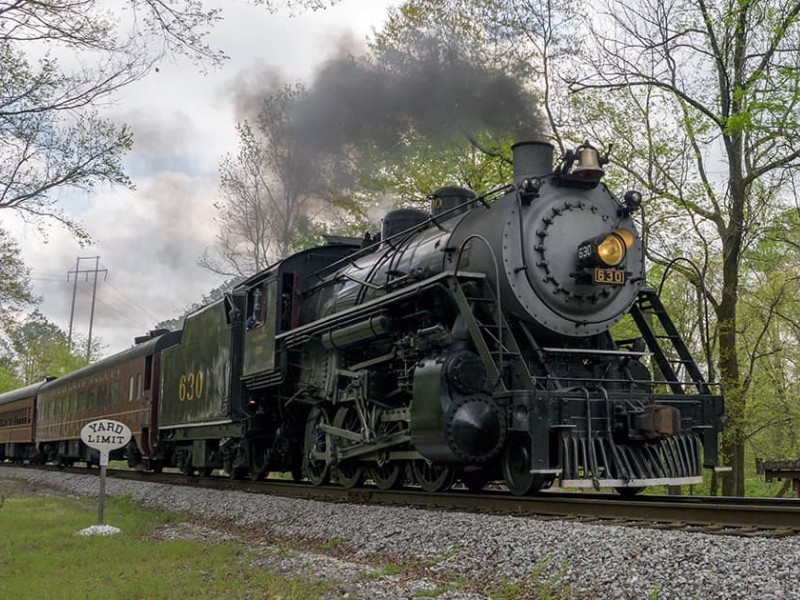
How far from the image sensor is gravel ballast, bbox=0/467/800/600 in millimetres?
4305

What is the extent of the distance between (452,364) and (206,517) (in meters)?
4.20

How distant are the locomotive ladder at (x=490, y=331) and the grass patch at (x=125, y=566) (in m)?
2.72

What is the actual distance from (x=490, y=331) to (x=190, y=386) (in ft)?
26.3

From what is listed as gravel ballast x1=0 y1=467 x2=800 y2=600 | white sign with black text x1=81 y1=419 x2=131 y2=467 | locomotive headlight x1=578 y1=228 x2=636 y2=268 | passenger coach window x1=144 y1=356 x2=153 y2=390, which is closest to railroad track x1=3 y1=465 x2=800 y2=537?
gravel ballast x1=0 y1=467 x2=800 y2=600

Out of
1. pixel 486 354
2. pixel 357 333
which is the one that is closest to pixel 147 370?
pixel 357 333

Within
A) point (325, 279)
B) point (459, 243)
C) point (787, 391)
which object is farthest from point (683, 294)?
point (459, 243)

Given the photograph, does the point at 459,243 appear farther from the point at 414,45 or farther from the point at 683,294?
the point at 683,294

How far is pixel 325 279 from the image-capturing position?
11477 millimetres

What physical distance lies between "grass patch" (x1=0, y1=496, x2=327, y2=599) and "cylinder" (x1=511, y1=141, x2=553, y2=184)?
482 cm

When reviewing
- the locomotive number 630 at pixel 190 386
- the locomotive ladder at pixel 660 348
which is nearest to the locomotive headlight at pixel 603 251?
the locomotive ladder at pixel 660 348

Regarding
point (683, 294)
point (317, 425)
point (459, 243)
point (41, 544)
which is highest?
point (683, 294)

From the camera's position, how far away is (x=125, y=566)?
6555 mm

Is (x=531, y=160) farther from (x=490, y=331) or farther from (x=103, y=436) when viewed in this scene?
(x=103, y=436)

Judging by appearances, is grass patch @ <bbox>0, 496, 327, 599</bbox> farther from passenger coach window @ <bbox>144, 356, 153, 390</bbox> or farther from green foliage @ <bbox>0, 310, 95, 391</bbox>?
green foliage @ <bbox>0, 310, 95, 391</bbox>
